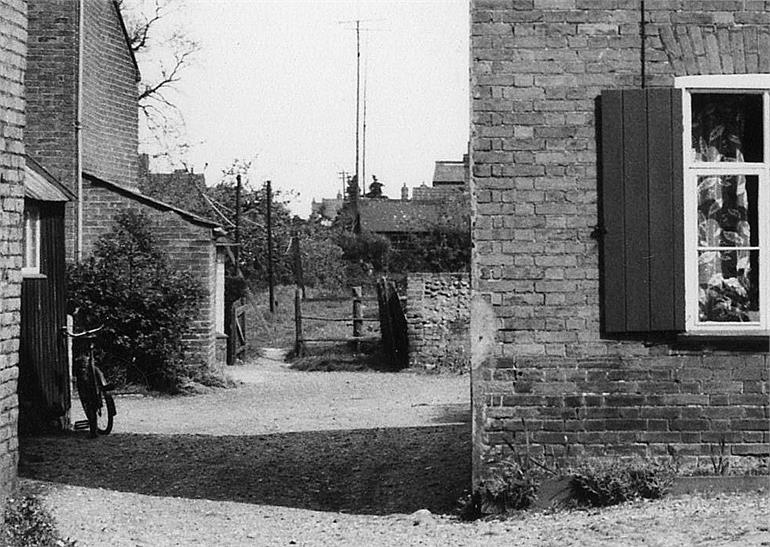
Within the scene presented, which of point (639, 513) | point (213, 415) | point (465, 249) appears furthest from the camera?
point (465, 249)

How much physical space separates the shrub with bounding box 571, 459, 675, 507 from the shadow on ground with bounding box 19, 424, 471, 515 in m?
1.22

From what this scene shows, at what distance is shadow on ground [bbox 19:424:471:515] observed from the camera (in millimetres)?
9039

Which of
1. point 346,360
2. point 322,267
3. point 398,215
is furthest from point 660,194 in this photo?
point 398,215

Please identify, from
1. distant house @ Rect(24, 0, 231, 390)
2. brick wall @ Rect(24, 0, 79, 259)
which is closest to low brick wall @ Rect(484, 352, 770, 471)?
distant house @ Rect(24, 0, 231, 390)

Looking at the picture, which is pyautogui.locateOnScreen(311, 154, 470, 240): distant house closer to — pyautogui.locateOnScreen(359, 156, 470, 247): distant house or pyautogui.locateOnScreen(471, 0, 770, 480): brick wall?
pyautogui.locateOnScreen(359, 156, 470, 247): distant house

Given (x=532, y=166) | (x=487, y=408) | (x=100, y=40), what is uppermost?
(x=100, y=40)

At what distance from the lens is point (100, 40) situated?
66.2ft

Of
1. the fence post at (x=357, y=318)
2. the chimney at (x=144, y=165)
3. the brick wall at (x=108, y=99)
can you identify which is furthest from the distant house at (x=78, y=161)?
the chimney at (x=144, y=165)

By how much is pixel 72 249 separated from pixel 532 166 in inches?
490

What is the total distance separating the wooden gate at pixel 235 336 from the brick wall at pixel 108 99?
3507 mm

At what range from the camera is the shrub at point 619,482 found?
7301 mm

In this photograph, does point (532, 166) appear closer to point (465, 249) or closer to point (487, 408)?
point (487, 408)

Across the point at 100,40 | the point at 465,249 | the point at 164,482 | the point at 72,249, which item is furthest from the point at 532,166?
the point at 465,249

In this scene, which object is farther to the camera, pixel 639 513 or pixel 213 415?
pixel 213 415
